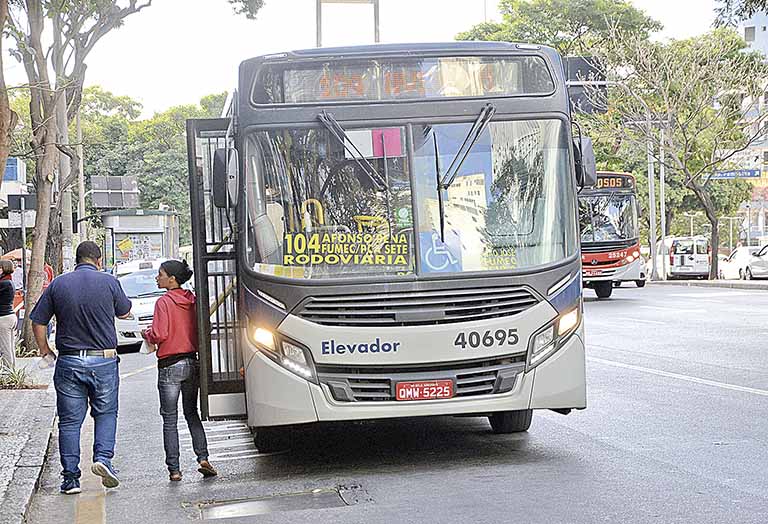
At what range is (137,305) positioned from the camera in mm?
21984

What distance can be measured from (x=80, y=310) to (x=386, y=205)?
231cm

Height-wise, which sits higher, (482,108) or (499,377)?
(482,108)

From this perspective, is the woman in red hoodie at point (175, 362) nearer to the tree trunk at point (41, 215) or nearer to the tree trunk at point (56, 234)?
the tree trunk at point (41, 215)

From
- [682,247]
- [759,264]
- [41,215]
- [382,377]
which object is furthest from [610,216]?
[382,377]

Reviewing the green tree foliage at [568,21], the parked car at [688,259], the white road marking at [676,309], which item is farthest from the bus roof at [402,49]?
the parked car at [688,259]

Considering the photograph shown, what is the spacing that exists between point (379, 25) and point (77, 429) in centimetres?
849

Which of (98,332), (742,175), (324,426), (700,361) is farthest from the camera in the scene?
(742,175)

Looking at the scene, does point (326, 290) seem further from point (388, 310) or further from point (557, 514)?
point (557, 514)

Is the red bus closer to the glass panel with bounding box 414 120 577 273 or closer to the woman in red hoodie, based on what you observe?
the glass panel with bounding box 414 120 577 273

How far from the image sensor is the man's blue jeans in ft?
27.3

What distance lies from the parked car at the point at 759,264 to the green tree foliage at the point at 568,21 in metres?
10.1

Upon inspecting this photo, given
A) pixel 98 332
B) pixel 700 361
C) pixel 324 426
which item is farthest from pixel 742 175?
pixel 98 332

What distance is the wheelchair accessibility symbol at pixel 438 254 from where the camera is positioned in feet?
28.2

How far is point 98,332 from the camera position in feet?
Answer: 27.4
